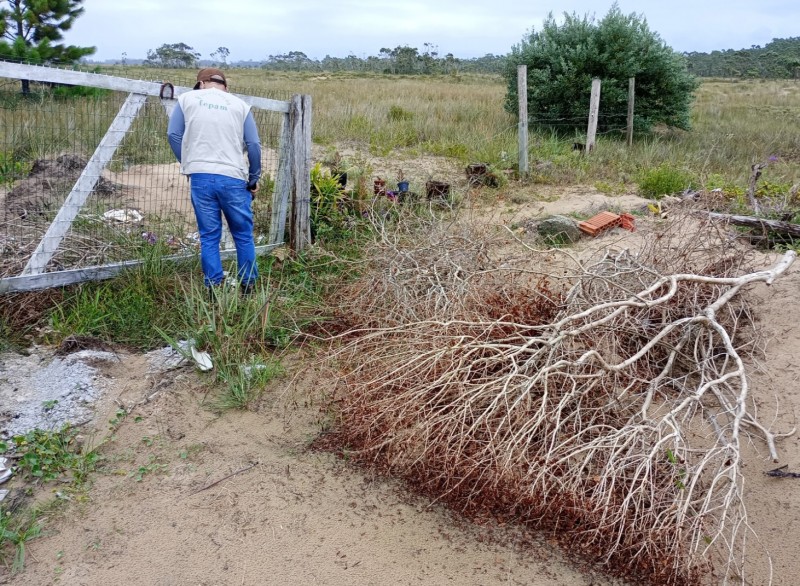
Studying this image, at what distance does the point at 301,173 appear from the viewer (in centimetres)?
580

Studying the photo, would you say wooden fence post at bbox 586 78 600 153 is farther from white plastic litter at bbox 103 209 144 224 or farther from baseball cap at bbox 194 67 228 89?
baseball cap at bbox 194 67 228 89

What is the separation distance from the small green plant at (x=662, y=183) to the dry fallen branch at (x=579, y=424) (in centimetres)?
479

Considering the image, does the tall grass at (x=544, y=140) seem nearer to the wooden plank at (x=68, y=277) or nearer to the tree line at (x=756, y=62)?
the wooden plank at (x=68, y=277)

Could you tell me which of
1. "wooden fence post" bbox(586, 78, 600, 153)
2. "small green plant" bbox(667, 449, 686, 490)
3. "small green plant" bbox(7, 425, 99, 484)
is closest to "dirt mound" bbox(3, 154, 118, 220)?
"small green plant" bbox(7, 425, 99, 484)

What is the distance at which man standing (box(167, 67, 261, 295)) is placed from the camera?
4.45 metres

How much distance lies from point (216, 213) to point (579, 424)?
2912 millimetres

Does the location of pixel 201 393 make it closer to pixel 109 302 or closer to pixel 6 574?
pixel 109 302

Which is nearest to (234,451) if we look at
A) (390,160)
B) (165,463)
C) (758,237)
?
(165,463)

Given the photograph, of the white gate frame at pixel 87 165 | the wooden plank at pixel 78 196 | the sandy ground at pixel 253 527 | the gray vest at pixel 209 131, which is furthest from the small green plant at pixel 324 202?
the sandy ground at pixel 253 527

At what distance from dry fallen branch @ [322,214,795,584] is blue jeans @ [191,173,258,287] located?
1.41 metres

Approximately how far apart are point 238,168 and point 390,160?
5710 mm

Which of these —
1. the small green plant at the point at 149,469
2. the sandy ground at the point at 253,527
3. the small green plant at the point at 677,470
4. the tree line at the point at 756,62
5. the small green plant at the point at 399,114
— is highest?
the tree line at the point at 756,62

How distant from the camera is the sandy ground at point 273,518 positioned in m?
2.72

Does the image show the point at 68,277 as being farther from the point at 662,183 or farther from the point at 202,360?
the point at 662,183
